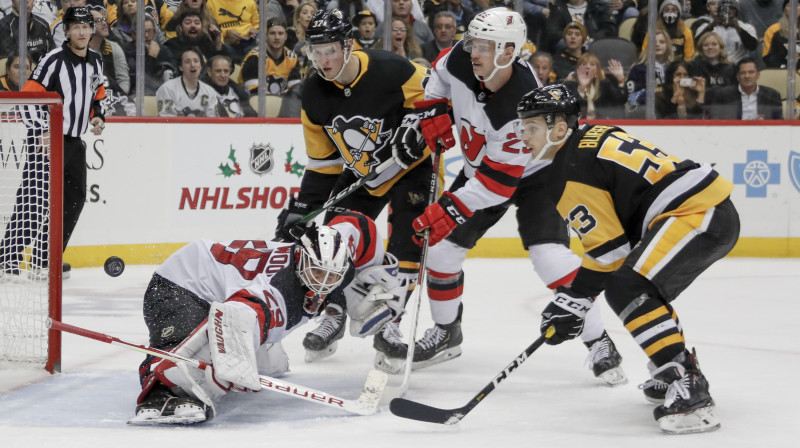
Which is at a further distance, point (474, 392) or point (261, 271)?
point (474, 392)

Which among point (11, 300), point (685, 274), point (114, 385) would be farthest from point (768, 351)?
point (11, 300)

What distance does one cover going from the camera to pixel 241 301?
8.78 ft

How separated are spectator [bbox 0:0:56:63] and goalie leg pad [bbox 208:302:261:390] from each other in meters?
3.58

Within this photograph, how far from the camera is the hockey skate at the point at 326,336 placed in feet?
12.1

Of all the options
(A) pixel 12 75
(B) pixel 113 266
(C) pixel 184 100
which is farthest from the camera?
(C) pixel 184 100

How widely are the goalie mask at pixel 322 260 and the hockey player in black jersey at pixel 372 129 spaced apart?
791 mm

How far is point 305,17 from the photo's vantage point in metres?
6.34

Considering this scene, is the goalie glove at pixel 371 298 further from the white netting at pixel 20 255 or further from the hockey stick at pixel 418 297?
the white netting at pixel 20 255

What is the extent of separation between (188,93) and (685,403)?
4.02 m

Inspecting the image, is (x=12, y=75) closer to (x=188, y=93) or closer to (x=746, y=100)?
(x=188, y=93)

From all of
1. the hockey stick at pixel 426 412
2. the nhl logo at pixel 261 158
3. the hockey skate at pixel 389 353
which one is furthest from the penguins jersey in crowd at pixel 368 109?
the nhl logo at pixel 261 158

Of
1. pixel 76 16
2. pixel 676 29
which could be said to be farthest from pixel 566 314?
pixel 676 29

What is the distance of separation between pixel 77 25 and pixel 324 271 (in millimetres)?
2793

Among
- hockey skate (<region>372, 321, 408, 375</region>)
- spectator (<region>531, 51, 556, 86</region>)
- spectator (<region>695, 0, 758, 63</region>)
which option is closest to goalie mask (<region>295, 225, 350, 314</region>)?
hockey skate (<region>372, 321, 408, 375</region>)
